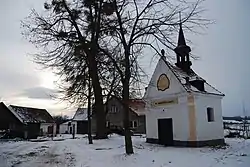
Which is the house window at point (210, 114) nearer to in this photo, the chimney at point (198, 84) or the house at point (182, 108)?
the house at point (182, 108)

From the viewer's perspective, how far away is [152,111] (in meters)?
23.3

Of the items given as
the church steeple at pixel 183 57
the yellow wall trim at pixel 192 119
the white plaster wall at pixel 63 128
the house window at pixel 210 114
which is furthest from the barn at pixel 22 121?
the house window at pixel 210 114

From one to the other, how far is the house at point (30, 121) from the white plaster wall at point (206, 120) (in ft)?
94.2

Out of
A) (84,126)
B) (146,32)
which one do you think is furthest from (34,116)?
(146,32)

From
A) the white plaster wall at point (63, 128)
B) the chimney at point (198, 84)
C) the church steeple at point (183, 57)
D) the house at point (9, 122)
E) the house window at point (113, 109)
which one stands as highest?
the church steeple at point (183, 57)

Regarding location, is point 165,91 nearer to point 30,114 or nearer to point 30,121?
point 30,121

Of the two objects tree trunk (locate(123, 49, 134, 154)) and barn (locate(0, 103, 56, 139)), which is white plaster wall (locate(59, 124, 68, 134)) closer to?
barn (locate(0, 103, 56, 139))

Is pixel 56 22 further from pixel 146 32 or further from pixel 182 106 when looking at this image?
pixel 182 106

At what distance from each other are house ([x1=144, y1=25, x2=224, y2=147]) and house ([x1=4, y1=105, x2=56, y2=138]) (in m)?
25.2

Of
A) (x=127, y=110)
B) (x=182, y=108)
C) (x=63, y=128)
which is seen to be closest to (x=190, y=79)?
(x=182, y=108)

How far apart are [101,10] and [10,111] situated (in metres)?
31.0

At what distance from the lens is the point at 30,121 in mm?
43594

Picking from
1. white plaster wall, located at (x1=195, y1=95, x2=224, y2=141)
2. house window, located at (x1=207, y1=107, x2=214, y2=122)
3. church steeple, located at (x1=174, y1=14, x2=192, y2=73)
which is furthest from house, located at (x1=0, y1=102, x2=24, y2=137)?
white plaster wall, located at (x1=195, y1=95, x2=224, y2=141)

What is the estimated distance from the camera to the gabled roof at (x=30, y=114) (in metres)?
43.4
